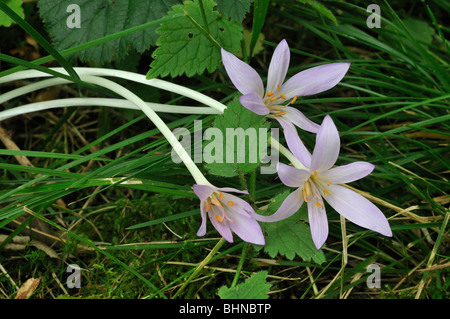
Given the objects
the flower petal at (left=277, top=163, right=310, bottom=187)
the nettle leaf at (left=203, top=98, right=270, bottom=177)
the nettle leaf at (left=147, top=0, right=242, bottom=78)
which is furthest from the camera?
the nettle leaf at (left=147, top=0, right=242, bottom=78)

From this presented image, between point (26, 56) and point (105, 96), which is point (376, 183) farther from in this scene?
point (26, 56)

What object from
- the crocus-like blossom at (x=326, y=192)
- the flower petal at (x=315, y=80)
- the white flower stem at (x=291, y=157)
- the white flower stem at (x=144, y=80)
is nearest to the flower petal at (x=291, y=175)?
the crocus-like blossom at (x=326, y=192)

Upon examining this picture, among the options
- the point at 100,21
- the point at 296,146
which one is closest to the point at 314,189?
the point at 296,146

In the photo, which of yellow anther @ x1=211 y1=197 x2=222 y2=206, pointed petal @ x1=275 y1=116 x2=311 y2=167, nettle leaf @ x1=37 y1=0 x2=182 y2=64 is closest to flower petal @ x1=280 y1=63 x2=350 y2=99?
pointed petal @ x1=275 y1=116 x2=311 y2=167

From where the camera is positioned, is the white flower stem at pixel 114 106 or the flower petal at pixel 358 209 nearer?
the flower petal at pixel 358 209

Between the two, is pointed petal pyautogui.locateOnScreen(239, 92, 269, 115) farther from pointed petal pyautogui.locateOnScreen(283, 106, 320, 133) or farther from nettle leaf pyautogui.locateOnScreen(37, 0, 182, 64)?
nettle leaf pyautogui.locateOnScreen(37, 0, 182, 64)

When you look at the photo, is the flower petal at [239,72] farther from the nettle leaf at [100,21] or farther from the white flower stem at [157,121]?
the nettle leaf at [100,21]
